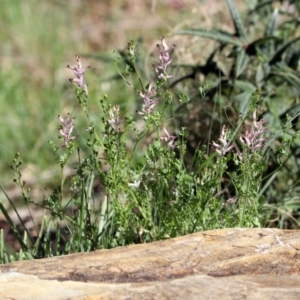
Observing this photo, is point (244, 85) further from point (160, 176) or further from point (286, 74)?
point (160, 176)

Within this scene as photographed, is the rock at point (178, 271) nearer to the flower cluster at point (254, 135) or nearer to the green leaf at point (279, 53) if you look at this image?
the flower cluster at point (254, 135)

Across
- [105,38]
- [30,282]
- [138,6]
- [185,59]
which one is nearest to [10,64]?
[105,38]

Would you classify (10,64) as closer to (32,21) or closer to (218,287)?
(32,21)

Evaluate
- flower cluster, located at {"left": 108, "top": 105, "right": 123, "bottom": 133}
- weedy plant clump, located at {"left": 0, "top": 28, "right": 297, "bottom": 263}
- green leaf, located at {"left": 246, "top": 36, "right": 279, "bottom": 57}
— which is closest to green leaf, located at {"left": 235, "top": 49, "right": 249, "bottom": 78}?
green leaf, located at {"left": 246, "top": 36, "right": 279, "bottom": 57}

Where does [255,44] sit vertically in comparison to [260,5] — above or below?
below

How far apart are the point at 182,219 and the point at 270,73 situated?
128 centimetres

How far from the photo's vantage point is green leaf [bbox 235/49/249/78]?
10.5ft

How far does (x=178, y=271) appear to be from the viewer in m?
2.10

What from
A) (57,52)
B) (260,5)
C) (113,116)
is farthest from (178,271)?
(57,52)

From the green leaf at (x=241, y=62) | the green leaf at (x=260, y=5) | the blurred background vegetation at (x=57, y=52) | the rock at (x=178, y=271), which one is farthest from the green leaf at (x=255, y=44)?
the rock at (x=178, y=271)

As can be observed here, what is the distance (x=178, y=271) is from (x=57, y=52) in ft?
15.5

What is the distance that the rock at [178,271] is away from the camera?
6.58 ft

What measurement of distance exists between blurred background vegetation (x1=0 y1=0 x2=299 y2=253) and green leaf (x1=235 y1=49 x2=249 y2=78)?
2.81ft

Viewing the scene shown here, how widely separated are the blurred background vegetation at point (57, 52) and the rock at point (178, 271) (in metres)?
1.99
